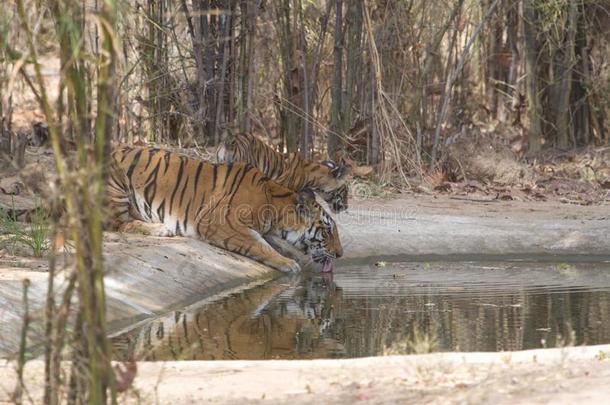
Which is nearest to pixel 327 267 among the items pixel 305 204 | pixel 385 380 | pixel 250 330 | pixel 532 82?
pixel 305 204

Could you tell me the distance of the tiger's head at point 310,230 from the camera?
937 centimetres

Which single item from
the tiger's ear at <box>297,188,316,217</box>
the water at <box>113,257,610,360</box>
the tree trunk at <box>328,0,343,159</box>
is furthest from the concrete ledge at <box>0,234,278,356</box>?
the tree trunk at <box>328,0,343,159</box>

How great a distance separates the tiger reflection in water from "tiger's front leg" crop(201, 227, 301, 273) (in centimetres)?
76

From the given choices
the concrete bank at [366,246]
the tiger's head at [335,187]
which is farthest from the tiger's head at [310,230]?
the tiger's head at [335,187]

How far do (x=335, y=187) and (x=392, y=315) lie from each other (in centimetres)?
361

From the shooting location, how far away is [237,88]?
483 inches

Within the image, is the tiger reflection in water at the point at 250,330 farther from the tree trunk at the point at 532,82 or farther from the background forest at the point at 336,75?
the tree trunk at the point at 532,82

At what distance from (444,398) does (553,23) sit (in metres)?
11.8

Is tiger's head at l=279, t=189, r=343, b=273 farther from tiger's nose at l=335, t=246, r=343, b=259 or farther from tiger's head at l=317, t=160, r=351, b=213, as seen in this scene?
tiger's head at l=317, t=160, r=351, b=213

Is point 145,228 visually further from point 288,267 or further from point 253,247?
point 288,267

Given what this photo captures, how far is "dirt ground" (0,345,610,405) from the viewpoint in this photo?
3916mm

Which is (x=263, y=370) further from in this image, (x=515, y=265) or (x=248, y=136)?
(x=248, y=136)

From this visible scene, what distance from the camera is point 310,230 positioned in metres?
9.44

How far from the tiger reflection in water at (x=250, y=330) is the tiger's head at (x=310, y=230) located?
1112mm
